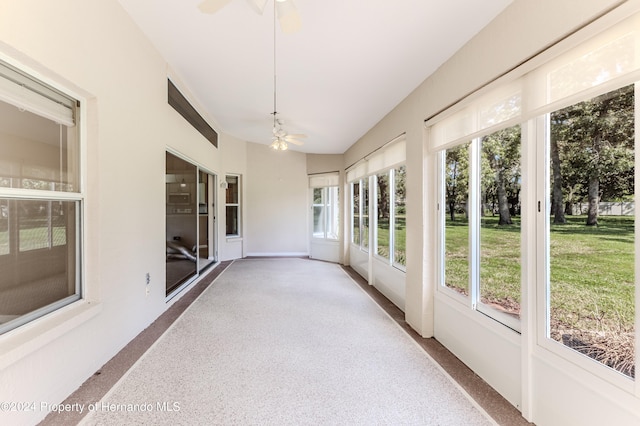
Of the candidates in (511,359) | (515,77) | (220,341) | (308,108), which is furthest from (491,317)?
(308,108)

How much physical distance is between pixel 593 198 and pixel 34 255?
3.55 metres

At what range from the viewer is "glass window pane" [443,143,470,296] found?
2.66 m

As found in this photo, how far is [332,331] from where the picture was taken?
308 centimetres

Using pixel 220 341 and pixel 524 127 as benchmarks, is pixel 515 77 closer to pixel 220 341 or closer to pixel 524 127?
pixel 524 127

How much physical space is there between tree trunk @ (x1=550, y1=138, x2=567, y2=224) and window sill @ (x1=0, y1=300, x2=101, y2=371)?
10.8ft

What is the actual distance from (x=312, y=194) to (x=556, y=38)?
21.4 ft

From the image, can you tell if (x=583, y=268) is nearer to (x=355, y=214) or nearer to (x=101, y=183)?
(x=101, y=183)

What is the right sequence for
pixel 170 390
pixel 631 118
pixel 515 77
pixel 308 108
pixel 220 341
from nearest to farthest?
pixel 631 118
pixel 515 77
pixel 170 390
pixel 220 341
pixel 308 108

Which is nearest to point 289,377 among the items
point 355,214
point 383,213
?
point 383,213

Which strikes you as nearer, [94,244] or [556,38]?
[556,38]

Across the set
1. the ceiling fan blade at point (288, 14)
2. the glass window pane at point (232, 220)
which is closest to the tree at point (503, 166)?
the ceiling fan blade at point (288, 14)

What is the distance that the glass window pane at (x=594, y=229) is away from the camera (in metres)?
1.39

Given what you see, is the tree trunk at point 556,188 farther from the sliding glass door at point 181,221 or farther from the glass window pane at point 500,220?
the sliding glass door at point 181,221

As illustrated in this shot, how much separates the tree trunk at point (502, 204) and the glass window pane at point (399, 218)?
1.71 metres
